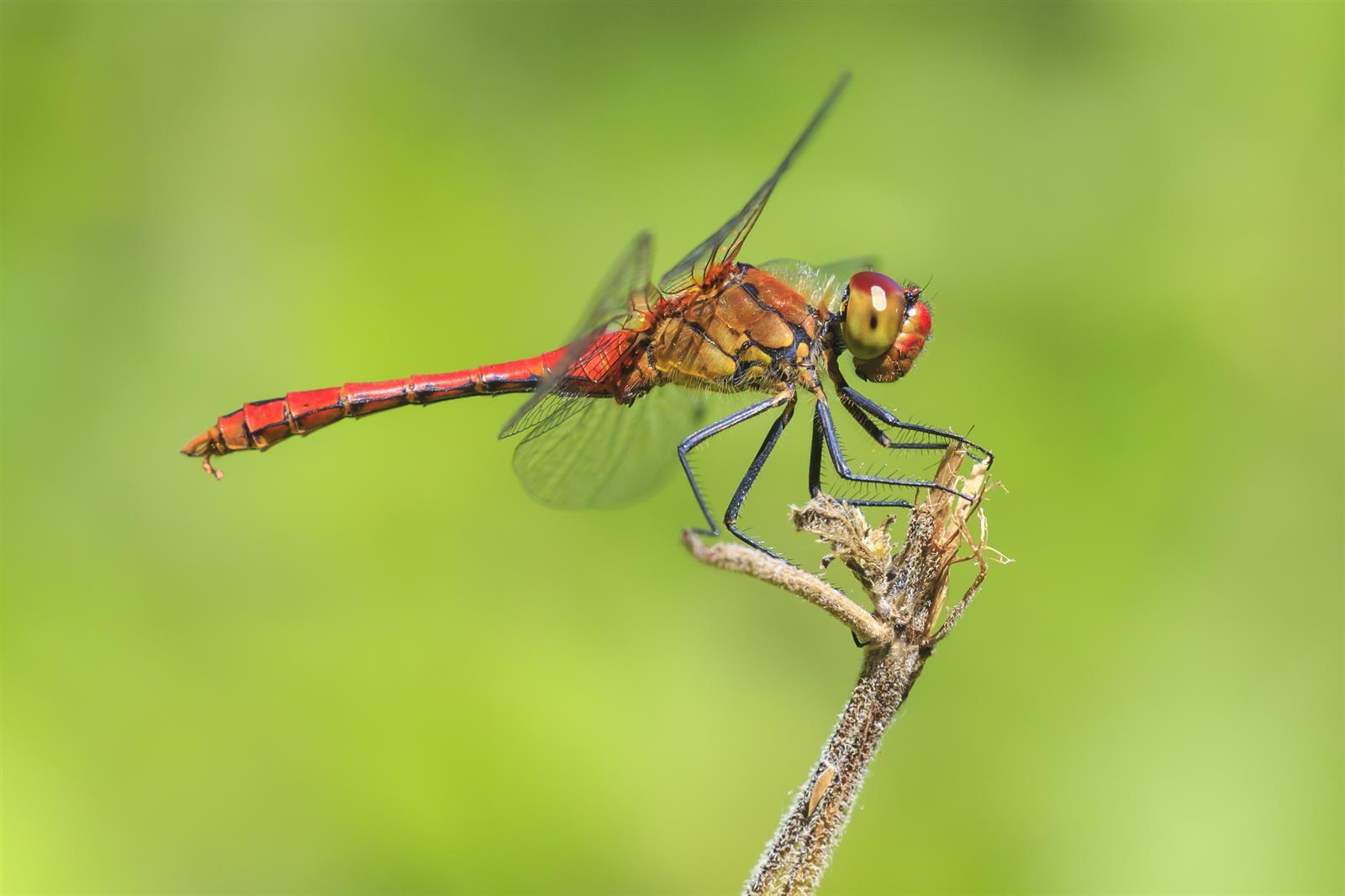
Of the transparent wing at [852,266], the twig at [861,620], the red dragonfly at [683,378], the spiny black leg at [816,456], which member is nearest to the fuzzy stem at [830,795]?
the twig at [861,620]

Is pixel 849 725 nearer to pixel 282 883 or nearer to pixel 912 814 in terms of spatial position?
pixel 912 814

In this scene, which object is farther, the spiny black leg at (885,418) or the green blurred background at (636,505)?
the green blurred background at (636,505)

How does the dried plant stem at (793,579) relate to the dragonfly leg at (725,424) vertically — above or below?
below

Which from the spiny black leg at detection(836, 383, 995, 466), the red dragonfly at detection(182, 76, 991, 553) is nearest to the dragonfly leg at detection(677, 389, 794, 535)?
the red dragonfly at detection(182, 76, 991, 553)

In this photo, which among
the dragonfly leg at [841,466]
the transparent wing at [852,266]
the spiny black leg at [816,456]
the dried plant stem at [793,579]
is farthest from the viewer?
the transparent wing at [852,266]

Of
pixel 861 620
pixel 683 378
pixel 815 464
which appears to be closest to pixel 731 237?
pixel 683 378

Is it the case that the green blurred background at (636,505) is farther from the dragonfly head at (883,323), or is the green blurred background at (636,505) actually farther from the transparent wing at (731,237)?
the transparent wing at (731,237)

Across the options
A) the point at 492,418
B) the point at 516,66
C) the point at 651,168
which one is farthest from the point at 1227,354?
the point at 516,66
